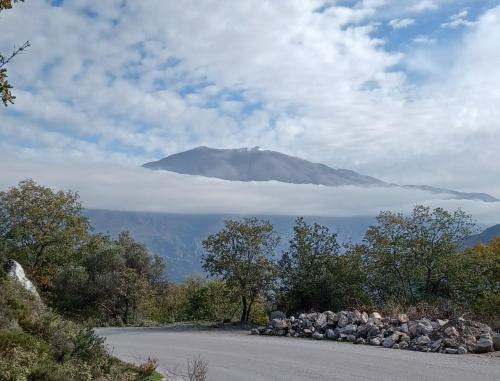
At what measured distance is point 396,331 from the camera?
64.4 ft

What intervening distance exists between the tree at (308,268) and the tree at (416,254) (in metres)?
2.30

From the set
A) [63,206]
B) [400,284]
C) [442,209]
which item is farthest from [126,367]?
[63,206]

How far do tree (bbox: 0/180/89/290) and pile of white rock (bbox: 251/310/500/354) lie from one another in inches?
916

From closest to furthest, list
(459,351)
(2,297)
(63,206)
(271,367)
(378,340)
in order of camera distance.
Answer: (2,297) < (271,367) < (459,351) < (378,340) < (63,206)

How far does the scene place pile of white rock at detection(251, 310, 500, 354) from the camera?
17.5m

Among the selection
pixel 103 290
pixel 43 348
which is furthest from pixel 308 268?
pixel 43 348

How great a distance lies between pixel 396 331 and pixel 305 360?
5.54m

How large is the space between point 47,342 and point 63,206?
Answer: 33668 millimetres

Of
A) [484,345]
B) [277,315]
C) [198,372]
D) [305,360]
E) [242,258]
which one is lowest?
[277,315]

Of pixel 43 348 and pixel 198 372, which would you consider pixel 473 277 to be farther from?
pixel 43 348

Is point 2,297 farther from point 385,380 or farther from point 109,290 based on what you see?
point 109,290

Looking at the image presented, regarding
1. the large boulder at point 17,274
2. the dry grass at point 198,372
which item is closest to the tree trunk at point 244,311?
the dry grass at point 198,372

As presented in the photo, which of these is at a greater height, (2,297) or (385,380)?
(2,297)

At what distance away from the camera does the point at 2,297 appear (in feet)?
41.4
